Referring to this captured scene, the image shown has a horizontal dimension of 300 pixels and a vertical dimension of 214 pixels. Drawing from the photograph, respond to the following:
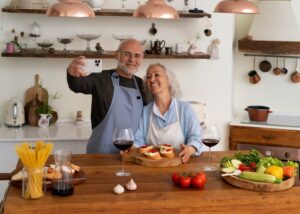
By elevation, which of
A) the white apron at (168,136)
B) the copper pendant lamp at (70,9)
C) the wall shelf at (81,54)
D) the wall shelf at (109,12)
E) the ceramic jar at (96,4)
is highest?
the ceramic jar at (96,4)

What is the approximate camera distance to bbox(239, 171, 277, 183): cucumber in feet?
7.63

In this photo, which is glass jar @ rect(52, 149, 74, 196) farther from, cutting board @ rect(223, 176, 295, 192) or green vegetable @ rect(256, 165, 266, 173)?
green vegetable @ rect(256, 165, 266, 173)

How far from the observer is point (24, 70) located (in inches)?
189

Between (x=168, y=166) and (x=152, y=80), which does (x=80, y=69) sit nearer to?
(x=152, y=80)

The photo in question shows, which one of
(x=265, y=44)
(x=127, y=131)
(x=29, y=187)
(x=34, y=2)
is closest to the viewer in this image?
(x=29, y=187)

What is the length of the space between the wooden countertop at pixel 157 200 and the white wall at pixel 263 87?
3.03 meters

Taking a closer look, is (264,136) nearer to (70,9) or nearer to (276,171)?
(276,171)

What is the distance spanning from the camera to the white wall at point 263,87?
17.2ft

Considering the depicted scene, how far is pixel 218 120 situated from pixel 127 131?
246cm

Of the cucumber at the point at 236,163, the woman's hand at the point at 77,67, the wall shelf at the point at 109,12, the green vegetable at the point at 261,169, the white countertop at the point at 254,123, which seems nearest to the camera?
the green vegetable at the point at 261,169

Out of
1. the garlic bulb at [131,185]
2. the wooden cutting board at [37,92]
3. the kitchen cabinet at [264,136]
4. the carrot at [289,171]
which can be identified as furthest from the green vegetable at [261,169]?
the wooden cutting board at [37,92]

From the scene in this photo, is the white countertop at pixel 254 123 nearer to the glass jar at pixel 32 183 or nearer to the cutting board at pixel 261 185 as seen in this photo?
the cutting board at pixel 261 185

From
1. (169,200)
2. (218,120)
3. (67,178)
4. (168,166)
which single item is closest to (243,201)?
(169,200)

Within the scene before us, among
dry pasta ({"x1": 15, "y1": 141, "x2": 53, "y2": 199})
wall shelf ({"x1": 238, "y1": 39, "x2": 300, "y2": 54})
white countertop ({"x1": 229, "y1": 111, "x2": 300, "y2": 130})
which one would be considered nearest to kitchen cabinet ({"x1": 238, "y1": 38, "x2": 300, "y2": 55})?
wall shelf ({"x1": 238, "y1": 39, "x2": 300, "y2": 54})
